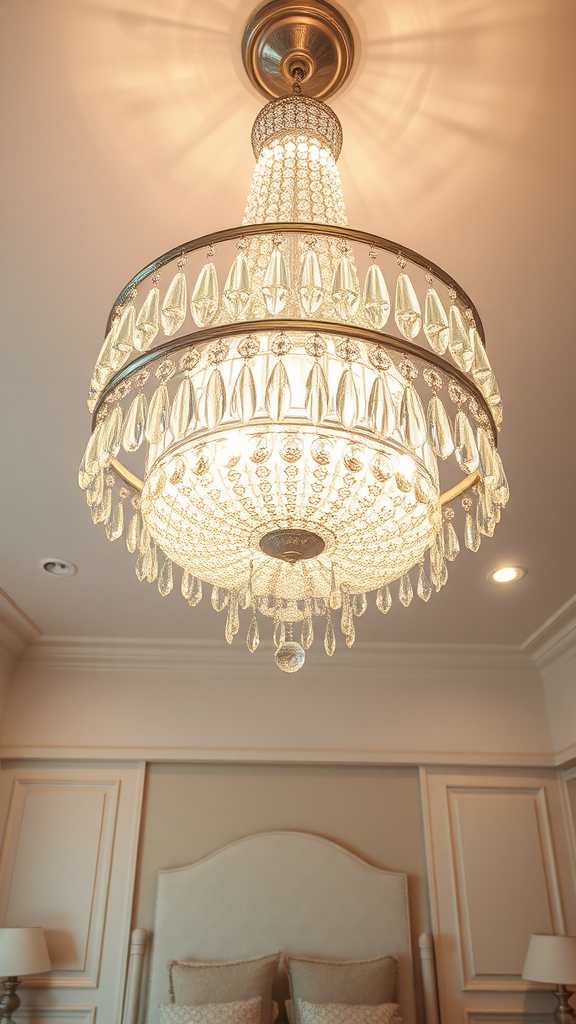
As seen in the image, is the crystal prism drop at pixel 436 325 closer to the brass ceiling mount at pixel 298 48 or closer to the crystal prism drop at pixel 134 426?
the crystal prism drop at pixel 134 426

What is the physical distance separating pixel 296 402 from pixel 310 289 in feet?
0.50

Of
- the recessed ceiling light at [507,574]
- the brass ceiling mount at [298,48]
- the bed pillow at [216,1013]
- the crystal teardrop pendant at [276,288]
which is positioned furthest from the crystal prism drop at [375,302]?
the bed pillow at [216,1013]

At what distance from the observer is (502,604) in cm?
342

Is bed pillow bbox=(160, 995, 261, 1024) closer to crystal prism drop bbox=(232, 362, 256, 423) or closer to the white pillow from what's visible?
the white pillow

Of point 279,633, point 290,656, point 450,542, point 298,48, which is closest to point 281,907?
point 279,633

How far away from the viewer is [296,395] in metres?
1.03

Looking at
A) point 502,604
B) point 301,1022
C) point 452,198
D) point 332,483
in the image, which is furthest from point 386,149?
point 301,1022

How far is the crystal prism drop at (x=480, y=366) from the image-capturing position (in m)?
1.01

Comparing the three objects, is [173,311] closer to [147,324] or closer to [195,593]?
[147,324]

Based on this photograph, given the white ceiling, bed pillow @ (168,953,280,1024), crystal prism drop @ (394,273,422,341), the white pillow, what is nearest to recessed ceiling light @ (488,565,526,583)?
the white ceiling

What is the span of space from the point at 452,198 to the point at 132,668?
3.20m

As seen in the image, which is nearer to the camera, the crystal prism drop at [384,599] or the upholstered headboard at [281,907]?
the crystal prism drop at [384,599]

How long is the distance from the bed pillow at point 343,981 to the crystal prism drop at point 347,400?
3.16 meters

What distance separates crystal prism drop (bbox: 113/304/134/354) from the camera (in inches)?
40.0
